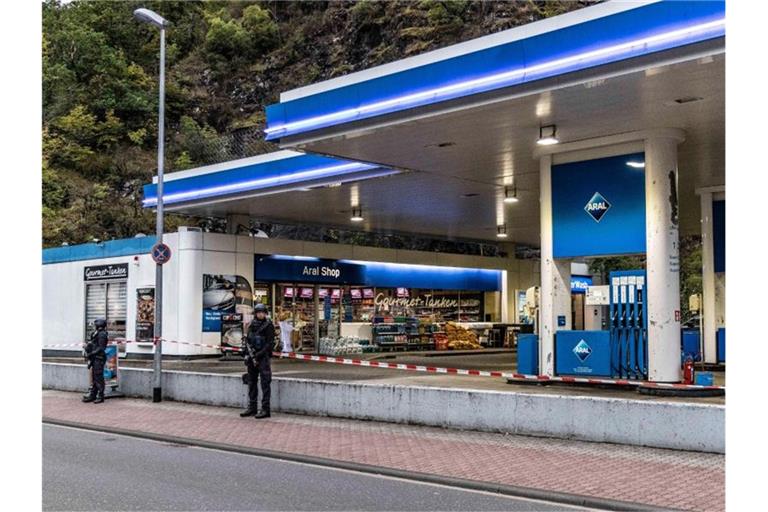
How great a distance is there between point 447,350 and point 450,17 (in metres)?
24.4

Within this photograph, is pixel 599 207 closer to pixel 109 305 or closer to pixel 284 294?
pixel 284 294

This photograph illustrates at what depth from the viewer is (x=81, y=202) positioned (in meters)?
43.0

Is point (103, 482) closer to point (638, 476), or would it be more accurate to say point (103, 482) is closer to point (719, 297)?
point (638, 476)

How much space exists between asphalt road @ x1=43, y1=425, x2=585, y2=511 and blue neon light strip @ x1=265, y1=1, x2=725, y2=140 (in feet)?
19.4

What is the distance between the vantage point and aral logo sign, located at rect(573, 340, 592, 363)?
14.4m

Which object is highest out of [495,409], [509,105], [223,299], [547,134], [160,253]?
[509,105]

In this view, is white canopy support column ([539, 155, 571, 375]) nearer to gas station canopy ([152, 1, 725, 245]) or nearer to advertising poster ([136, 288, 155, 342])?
gas station canopy ([152, 1, 725, 245])

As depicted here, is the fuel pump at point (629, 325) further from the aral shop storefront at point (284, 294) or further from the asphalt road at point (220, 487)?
the aral shop storefront at point (284, 294)

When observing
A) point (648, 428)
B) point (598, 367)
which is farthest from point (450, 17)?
point (648, 428)

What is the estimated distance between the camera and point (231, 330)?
23719 millimetres

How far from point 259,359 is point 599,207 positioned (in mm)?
6470

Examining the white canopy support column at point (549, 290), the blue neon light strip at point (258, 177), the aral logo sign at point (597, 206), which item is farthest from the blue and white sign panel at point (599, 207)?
the blue neon light strip at point (258, 177)

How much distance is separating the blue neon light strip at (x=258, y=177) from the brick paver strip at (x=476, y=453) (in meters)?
6.18

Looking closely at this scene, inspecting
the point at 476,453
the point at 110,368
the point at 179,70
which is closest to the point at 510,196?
the point at 110,368
